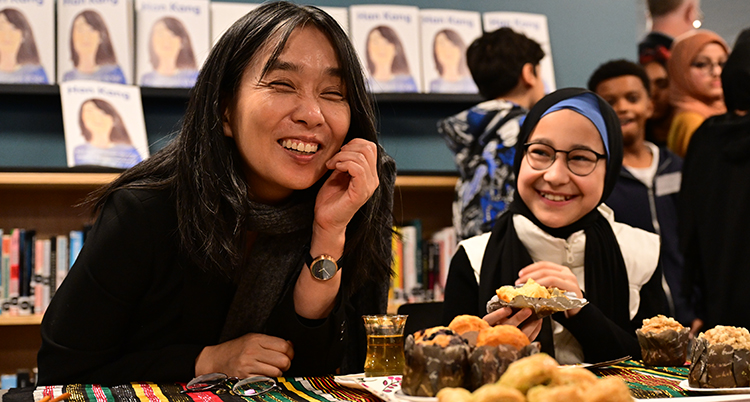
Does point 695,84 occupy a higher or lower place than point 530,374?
higher

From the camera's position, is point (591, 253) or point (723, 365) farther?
point (591, 253)

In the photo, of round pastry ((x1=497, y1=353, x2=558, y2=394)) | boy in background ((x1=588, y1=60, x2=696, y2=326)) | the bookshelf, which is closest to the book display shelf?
the bookshelf

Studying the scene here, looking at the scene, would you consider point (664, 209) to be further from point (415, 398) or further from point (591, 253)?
point (415, 398)

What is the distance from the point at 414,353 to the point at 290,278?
657mm

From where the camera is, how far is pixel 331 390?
3.85 ft

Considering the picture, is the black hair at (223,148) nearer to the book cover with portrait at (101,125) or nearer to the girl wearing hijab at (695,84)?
the book cover with portrait at (101,125)

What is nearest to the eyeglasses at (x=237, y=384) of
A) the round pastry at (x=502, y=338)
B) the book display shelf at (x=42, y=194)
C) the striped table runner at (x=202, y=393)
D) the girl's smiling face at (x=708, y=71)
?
the striped table runner at (x=202, y=393)

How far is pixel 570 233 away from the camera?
179 cm

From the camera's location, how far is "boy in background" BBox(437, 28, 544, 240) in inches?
107

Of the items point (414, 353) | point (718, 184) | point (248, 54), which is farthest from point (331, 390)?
point (718, 184)

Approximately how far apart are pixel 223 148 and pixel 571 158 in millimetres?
855

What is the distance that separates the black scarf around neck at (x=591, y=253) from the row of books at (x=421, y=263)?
64.5 inches

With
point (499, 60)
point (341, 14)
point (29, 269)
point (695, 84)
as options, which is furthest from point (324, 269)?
point (695, 84)

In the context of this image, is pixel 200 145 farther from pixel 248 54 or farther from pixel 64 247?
pixel 64 247
